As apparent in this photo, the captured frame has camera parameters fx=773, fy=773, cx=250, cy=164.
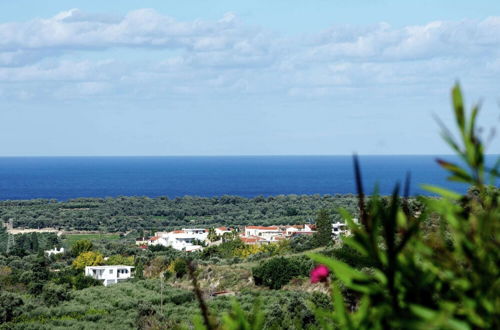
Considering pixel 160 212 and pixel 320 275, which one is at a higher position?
pixel 320 275

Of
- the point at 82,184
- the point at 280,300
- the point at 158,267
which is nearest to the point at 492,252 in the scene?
the point at 280,300

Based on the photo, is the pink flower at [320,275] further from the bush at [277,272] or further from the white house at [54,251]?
the white house at [54,251]

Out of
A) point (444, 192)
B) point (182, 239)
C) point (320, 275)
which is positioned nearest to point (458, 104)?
point (444, 192)

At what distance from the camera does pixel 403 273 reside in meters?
1.52

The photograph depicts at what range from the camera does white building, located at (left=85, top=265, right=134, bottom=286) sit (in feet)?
132

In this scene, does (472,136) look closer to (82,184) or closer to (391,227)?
(391,227)

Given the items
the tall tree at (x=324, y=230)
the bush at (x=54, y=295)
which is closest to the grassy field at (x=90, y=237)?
the tall tree at (x=324, y=230)

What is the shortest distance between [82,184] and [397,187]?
566 feet

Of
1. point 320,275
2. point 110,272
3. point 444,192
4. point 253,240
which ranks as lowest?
point 110,272

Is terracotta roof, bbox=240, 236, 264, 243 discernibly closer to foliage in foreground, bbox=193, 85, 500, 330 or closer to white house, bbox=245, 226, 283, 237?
white house, bbox=245, 226, 283, 237

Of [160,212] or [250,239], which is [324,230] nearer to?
[250,239]

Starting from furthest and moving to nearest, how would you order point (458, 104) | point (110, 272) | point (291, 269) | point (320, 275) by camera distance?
1. point (110, 272)
2. point (291, 269)
3. point (320, 275)
4. point (458, 104)

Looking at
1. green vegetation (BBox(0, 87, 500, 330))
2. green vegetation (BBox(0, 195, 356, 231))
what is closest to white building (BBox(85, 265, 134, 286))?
green vegetation (BBox(0, 87, 500, 330))

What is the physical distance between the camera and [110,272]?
1618 inches
